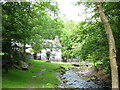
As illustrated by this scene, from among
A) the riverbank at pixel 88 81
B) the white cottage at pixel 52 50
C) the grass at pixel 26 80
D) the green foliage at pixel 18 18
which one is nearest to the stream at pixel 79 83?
the riverbank at pixel 88 81

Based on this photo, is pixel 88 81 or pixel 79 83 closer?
pixel 79 83

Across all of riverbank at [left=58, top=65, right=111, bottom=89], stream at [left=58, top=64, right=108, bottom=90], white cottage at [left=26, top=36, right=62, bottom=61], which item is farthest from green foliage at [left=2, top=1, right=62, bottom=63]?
riverbank at [left=58, top=65, right=111, bottom=89]

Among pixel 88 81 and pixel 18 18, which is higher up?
pixel 18 18

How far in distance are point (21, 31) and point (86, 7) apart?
4.52 meters

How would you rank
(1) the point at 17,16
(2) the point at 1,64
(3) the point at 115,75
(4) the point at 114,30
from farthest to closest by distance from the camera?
(2) the point at 1,64, (1) the point at 17,16, (4) the point at 114,30, (3) the point at 115,75

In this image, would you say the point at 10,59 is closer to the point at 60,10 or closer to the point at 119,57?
the point at 60,10

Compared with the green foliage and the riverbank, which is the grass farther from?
the green foliage

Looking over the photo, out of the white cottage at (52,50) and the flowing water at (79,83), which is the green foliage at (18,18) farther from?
the flowing water at (79,83)

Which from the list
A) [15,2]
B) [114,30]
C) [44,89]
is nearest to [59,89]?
[44,89]

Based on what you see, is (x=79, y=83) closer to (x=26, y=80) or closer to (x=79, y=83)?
(x=79, y=83)

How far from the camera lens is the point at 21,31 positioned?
28.5ft

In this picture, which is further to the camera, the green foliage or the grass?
the grass

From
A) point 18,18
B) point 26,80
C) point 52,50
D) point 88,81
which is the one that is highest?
point 18,18

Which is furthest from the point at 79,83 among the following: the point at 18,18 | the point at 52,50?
the point at 18,18
